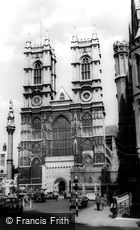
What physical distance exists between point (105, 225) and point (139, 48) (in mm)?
12293

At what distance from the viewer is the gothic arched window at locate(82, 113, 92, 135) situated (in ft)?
207

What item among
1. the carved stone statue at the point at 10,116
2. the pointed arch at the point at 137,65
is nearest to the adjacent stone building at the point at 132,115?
the pointed arch at the point at 137,65

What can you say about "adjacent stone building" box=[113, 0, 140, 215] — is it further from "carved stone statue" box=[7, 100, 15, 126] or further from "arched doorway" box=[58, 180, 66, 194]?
"carved stone statue" box=[7, 100, 15, 126]

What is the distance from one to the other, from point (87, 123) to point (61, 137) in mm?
5652

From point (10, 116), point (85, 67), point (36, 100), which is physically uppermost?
point (85, 67)

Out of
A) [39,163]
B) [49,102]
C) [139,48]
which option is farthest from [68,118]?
[139,48]

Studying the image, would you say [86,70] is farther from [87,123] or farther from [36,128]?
[36,128]

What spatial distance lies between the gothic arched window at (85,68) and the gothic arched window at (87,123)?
26.7 feet

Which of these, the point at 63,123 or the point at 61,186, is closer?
the point at 61,186

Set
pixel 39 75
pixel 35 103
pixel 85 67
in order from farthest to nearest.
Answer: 1. pixel 39 75
2. pixel 85 67
3. pixel 35 103

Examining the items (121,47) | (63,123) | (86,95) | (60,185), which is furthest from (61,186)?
(121,47)

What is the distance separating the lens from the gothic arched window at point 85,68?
6700 centimetres

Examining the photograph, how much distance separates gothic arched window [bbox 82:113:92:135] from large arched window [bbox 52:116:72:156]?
292 centimetres

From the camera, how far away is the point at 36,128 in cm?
6556
